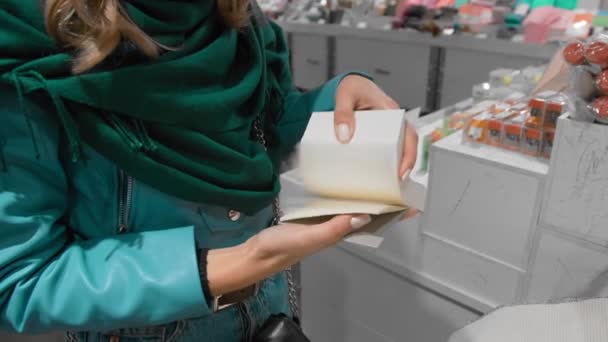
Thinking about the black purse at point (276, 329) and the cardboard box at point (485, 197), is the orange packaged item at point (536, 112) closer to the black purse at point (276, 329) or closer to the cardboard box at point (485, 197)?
the cardboard box at point (485, 197)

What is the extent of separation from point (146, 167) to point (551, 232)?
873 millimetres

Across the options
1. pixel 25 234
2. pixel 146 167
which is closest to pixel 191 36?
pixel 146 167

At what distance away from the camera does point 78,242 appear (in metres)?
0.57

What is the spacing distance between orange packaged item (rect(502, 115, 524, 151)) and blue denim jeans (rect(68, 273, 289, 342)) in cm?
66

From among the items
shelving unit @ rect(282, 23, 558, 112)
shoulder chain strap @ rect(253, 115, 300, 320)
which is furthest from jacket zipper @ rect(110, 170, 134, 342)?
shelving unit @ rect(282, 23, 558, 112)

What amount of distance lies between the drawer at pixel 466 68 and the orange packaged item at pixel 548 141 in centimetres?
150

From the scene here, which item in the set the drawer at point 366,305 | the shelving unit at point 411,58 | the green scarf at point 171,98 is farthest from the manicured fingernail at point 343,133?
the shelving unit at point 411,58

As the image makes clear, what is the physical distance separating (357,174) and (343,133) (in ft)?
0.20

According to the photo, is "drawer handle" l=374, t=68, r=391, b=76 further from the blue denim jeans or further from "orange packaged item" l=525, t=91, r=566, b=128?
the blue denim jeans

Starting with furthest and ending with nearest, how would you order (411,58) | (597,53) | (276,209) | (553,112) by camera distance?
(411,58)
(553,112)
(597,53)
(276,209)

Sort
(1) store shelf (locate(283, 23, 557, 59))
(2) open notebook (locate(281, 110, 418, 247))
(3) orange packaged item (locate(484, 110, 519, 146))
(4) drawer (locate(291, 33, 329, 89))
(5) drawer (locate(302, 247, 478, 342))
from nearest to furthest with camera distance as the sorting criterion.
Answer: (2) open notebook (locate(281, 110, 418, 247))
(3) orange packaged item (locate(484, 110, 519, 146))
(5) drawer (locate(302, 247, 478, 342))
(1) store shelf (locate(283, 23, 557, 59))
(4) drawer (locate(291, 33, 329, 89))

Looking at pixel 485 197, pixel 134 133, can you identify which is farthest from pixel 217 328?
pixel 485 197

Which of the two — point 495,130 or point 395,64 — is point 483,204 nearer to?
point 495,130

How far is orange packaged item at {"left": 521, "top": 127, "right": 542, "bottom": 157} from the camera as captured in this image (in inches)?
42.6
